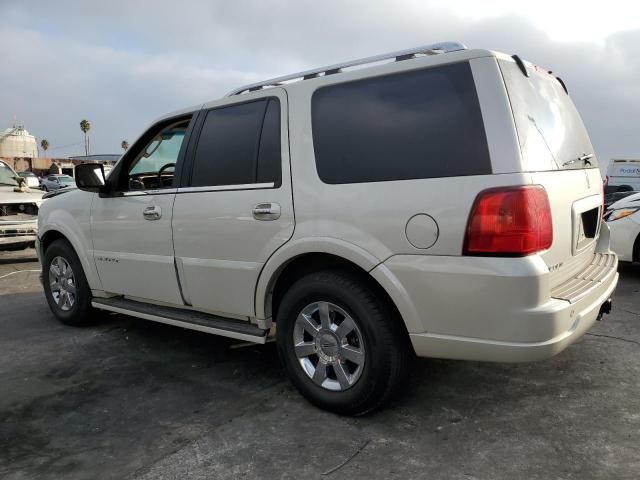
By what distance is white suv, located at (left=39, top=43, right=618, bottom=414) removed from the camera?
253 cm

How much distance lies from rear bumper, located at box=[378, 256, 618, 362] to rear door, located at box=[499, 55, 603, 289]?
0.19 metres

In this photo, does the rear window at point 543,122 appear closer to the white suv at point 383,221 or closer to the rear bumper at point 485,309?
the white suv at point 383,221

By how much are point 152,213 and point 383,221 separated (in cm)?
194

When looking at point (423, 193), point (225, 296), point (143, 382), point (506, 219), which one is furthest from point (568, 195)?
point (143, 382)

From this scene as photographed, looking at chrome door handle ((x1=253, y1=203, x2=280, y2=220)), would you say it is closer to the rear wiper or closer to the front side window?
the front side window

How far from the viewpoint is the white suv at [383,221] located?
8.31 ft

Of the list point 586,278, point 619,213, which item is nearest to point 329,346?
point 586,278

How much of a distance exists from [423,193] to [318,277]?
2.63 feet

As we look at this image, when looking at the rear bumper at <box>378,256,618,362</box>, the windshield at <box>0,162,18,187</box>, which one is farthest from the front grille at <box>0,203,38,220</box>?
the rear bumper at <box>378,256,618,362</box>

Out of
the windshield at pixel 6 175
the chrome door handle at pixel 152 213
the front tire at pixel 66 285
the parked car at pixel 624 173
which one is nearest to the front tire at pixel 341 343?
the chrome door handle at pixel 152 213

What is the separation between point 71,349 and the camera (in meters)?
4.45

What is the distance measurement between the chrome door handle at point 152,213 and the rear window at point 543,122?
2.51m

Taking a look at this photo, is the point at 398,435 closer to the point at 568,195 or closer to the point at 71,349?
the point at 568,195

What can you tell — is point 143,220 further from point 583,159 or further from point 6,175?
point 6,175
